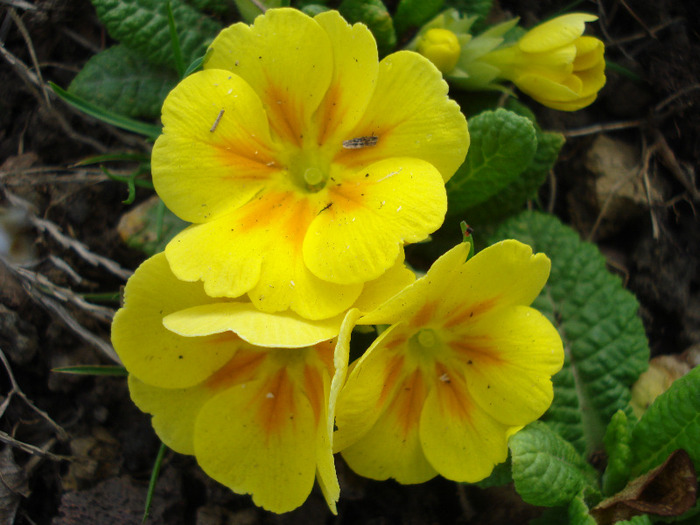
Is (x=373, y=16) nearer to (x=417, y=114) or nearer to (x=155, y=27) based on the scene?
(x=417, y=114)

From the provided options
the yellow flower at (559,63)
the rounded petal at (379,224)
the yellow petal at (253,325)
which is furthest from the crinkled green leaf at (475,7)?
the yellow petal at (253,325)

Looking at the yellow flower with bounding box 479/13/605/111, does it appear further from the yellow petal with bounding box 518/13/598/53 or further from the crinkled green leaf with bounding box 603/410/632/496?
the crinkled green leaf with bounding box 603/410/632/496

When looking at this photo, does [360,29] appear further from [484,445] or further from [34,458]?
[34,458]

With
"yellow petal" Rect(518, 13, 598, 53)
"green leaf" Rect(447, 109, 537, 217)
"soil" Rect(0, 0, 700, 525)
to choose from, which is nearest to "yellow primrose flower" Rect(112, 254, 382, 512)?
"soil" Rect(0, 0, 700, 525)

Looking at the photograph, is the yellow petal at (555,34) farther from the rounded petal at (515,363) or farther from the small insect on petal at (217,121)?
the small insect on petal at (217,121)

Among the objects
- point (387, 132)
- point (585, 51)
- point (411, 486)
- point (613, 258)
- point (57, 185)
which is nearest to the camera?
point (387, 132)

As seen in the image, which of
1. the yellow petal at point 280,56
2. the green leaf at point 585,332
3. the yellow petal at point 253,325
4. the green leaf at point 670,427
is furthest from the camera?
the green leaf at point 585,332

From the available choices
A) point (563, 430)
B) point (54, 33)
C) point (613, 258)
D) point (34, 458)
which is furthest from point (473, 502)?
point (54, 33)
